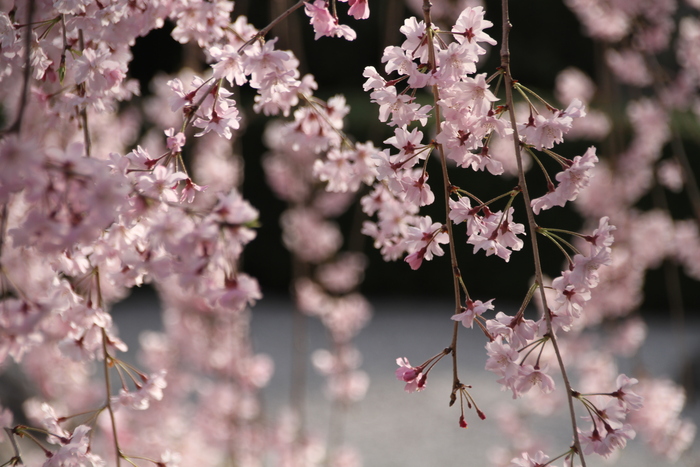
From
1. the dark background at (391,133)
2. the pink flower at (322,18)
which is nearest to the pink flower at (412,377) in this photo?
the pink flower at (322,18)

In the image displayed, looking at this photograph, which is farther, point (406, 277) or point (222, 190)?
point (406, 277)

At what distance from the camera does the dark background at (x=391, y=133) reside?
19.4ft

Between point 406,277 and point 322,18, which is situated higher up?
point 322,18

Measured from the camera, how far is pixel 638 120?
2.87m

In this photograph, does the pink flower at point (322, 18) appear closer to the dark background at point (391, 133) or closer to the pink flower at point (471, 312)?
the pink flower at point (471, 312)

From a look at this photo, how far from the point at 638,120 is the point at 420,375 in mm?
2468

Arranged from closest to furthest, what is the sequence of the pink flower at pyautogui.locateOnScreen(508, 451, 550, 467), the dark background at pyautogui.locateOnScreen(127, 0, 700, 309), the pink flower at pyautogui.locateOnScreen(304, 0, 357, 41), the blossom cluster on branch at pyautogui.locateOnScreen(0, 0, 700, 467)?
the blossom cluster on branch at pyautogui.locateOnScreen(0, 0, 700, 467)
the pink flower at pyautogui.locateOnScreen(508, 451, 550, 467)
the pink flower at pyautogui.locateOnScreen(304, 0, 357, 41)
the dark background at pyautogui.locateOnScreen(127, 0, 700, 309)

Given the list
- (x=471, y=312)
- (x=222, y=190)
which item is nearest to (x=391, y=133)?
(x=222, y=190)

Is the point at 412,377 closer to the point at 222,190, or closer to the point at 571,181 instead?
the point at 571,181

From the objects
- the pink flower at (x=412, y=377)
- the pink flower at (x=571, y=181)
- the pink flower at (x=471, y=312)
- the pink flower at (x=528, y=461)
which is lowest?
the pink flower at (x=528, y=461)

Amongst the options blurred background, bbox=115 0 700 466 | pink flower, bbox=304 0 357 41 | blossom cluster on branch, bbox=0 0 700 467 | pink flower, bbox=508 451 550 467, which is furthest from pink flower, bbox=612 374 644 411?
blurred background, bbox=115 0 700 466

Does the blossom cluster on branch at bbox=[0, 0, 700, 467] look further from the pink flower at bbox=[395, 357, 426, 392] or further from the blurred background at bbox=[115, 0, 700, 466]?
the blurred background at bbox=[115, 0, 700, 466]

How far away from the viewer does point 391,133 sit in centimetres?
409

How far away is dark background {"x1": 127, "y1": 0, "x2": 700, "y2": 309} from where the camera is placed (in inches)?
233
